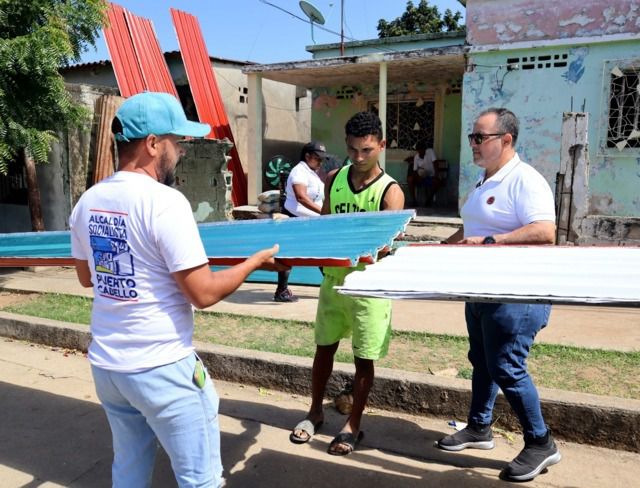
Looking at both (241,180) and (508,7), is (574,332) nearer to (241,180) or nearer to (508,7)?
(508,7)

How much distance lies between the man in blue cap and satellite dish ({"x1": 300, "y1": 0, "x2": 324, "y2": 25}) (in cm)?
1511

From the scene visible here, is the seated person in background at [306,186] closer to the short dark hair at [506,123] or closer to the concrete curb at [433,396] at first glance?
the concrete curb at [433,396]

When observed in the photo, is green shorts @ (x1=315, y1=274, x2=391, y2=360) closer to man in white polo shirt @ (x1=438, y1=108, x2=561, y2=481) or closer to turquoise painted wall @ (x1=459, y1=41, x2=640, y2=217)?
man in white polo shirt @ (x1=438, y1=108, x2=561, y2=481)

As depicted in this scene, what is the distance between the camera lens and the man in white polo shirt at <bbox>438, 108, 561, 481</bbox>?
2.60 m

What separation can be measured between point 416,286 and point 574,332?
149 inches

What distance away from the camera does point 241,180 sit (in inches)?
533

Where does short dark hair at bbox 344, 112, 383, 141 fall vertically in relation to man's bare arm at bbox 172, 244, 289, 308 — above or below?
above

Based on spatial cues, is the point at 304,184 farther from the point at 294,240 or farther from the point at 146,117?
the point at 146,117

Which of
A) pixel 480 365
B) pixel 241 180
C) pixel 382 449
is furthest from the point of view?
pixel 241 180

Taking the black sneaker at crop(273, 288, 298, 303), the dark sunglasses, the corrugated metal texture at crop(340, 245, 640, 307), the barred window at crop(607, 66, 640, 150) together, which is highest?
the barred window at crop(607, 66, 640, 150)

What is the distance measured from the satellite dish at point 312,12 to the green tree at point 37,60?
387 inches

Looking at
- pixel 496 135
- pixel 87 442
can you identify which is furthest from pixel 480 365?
pixel 87 442

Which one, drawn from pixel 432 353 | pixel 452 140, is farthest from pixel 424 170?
pixel 432 353

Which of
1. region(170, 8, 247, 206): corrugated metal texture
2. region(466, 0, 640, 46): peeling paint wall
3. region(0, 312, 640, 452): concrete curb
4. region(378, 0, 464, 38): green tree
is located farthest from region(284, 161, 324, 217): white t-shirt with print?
region(378, 0, 464, 38): green tree
